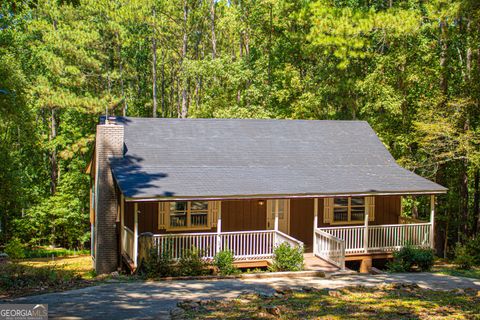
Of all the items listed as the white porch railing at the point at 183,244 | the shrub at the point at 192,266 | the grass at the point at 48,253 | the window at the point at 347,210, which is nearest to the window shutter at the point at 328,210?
the window at the point at 347,210

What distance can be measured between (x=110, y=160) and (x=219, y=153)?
4.23 meters

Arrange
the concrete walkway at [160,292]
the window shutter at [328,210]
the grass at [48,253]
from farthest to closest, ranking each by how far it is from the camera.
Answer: the grass at [48,253]
the window shutter at [328,210]
the concrete walkway at [160,292]

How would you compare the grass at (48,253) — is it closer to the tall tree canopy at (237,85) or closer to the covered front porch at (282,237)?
the tall tree canopy at (237,85)

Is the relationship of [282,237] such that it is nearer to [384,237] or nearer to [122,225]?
[384,237]

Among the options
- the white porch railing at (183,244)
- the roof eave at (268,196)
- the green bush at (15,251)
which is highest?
the roof eave at (268,196)

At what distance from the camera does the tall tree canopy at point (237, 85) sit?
25344mm

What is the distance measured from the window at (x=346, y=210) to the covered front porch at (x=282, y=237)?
15 centimetres

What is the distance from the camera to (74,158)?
3694 cm

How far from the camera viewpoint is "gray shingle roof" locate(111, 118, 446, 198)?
17.4 m

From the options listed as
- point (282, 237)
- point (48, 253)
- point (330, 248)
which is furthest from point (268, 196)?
point (48, 253)

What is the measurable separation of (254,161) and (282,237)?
3725 millimetres

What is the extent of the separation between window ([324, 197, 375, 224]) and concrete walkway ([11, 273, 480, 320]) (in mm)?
4861

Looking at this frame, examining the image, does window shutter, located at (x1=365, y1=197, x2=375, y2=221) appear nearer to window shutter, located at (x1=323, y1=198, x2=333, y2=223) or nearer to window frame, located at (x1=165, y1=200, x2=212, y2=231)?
window shutter, located at (x1=323, y1=198, x2=333, y2=223)

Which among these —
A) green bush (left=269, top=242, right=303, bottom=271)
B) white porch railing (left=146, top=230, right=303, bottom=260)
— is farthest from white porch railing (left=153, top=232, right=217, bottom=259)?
green bush (left=269, top=242, right=303, bottom=271)
